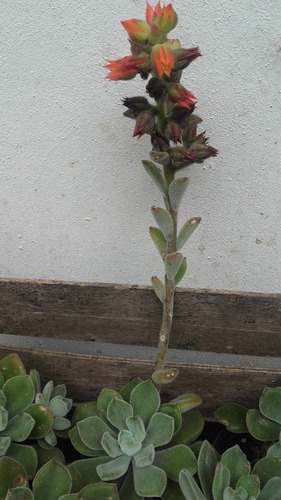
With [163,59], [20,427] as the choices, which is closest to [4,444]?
[20,427]

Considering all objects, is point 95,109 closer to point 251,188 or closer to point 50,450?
point 251,188

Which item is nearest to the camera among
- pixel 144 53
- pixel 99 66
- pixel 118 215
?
pixel 144 53

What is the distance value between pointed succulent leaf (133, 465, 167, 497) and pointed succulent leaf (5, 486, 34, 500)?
0.18 metres

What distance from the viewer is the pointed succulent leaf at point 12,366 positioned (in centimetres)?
85

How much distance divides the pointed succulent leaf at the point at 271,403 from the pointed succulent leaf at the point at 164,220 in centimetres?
38

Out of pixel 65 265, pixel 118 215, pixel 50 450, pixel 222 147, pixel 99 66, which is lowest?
pixel 50 450

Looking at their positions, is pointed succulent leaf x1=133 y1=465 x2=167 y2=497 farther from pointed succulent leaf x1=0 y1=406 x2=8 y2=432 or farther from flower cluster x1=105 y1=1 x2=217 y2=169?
flower cluster x1=105 y1=1 x2=217 y2=169

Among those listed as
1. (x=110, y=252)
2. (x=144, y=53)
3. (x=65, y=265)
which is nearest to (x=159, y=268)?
Result: (x=110, y=252)

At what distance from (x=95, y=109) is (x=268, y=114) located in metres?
0.32

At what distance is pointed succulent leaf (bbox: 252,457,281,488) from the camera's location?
741mm

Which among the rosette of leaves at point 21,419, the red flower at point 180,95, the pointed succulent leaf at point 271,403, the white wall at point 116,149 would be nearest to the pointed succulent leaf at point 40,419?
the rosette of leaves at point 21,419

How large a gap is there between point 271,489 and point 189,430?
178 mm

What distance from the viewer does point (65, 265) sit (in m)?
0.99

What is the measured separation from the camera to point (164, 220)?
0.72 meters
